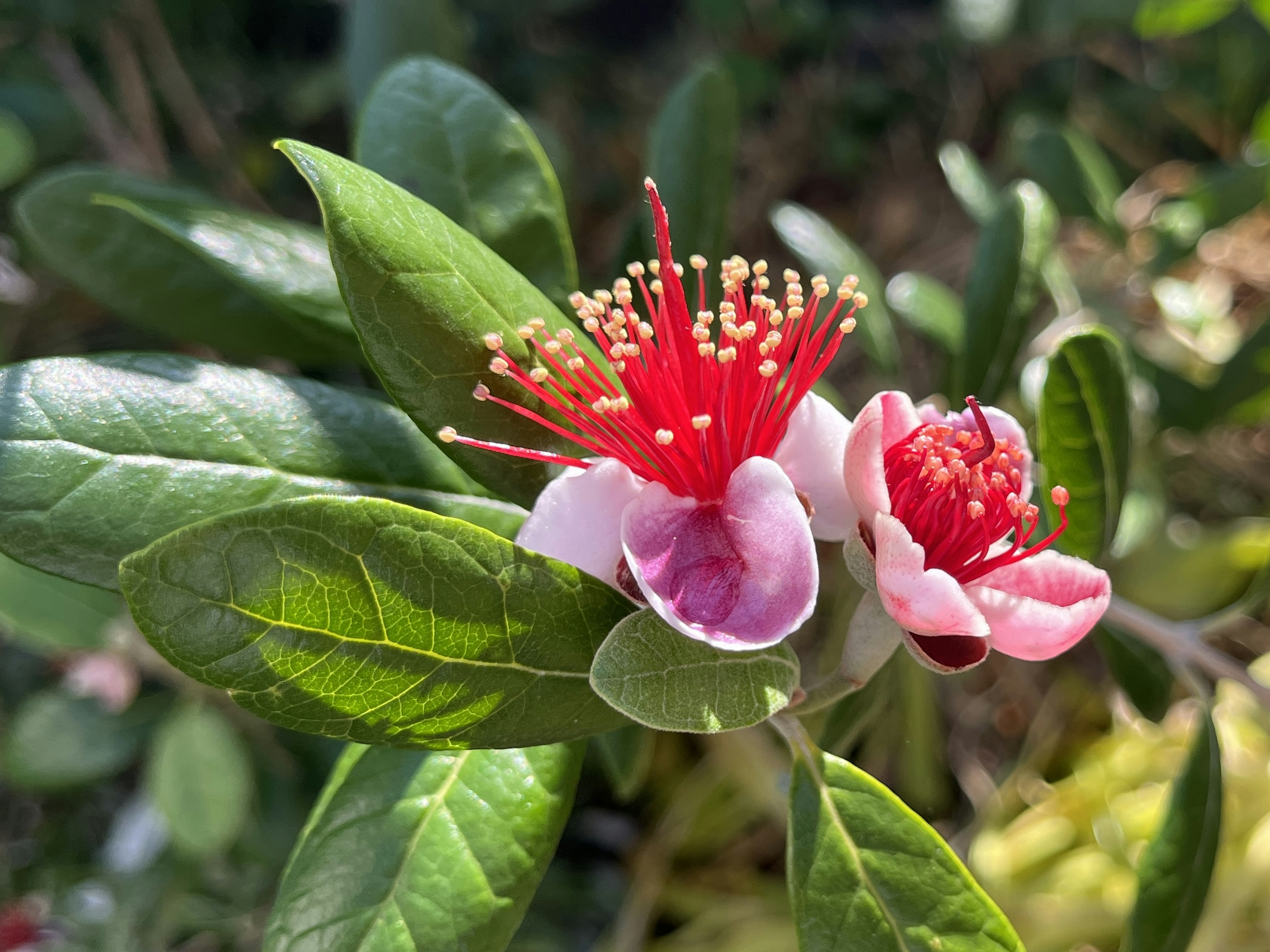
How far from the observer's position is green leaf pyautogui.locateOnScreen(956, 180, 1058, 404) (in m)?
0.86

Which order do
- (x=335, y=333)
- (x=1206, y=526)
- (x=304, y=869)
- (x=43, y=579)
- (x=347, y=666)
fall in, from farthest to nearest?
(x=1206, y=526), (x=43, y=579), (x=335, y=333), (x=304, y=869), (x=347, y=666)

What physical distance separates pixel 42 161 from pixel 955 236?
4.97ft

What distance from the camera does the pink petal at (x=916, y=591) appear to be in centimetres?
48

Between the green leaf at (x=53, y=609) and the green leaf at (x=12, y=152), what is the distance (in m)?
0.47

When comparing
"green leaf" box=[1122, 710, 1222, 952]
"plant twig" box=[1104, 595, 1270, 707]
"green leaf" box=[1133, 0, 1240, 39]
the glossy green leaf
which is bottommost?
"green leaf" box=[1122, 710, 1222, 952]

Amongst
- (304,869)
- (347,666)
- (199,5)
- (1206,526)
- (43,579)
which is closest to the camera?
(347,666)

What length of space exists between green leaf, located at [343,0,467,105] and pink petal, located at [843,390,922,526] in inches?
30.0

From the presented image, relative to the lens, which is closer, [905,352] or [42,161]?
[42,161]

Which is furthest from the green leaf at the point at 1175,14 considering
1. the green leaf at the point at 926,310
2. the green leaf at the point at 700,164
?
the green leaf at the point at 700,164

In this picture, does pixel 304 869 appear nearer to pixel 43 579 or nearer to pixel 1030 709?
pixel 43 579

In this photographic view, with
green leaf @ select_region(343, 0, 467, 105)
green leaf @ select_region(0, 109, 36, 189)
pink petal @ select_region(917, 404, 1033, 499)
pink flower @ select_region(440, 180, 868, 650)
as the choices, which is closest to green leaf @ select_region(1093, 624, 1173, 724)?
pink petal @ select_region(917, 404, 1033, 499)

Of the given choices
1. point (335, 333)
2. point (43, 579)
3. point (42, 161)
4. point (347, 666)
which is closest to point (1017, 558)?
point (347, 666)

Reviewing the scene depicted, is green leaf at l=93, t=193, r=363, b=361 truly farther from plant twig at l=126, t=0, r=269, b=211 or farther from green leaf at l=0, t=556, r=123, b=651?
plant twig at l=126, t=0, r=269, b=211

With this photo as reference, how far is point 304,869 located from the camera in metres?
0.59
